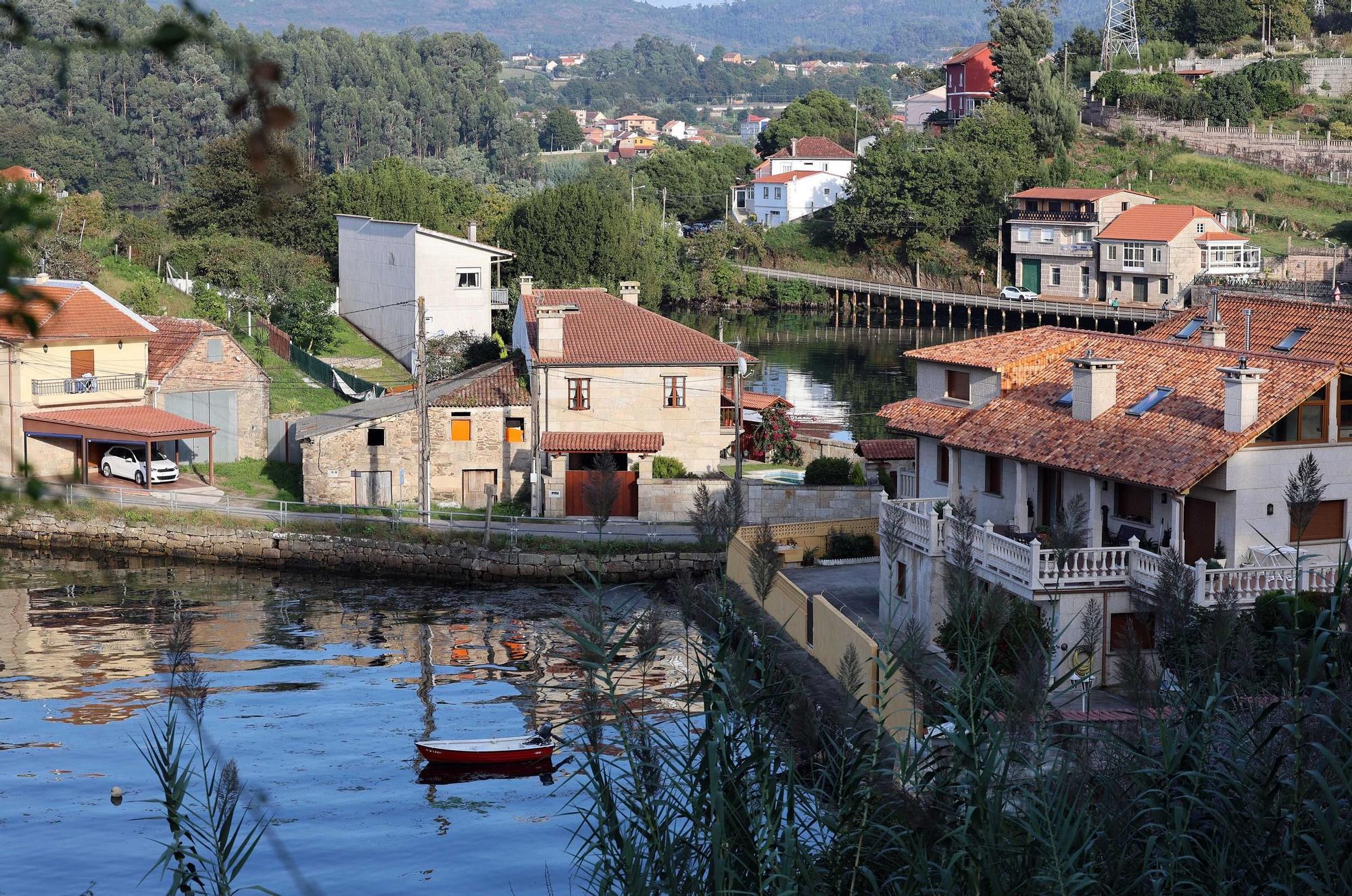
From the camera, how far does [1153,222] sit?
84.0m

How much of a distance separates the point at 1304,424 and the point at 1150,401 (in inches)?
105

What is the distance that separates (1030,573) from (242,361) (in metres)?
27.4

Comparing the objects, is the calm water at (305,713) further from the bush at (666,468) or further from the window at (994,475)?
the window at (994,475)

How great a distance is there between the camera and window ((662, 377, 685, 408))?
40.2 metres

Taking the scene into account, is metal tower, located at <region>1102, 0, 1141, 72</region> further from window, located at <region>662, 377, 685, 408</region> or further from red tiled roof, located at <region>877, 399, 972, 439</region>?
red tiled roof, located at <region>877, 399, 972, 439</region>

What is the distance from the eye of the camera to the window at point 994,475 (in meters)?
27.0

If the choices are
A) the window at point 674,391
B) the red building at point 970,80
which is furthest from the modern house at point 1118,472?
the red building at point 970,80

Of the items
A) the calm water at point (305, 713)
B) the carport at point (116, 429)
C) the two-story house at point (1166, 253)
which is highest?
the two-story house at point (1166, 253)

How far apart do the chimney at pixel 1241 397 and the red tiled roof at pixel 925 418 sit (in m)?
5.60

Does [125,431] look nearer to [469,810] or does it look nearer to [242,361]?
[242,361]

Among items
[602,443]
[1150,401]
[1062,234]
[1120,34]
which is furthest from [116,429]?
[1120,34]

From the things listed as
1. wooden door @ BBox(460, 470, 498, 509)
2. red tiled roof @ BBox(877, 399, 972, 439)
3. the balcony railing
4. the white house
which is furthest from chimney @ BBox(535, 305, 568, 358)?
the white house

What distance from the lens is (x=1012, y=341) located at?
100.0 ft

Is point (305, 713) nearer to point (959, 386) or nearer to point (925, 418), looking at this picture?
point (925, 418)
